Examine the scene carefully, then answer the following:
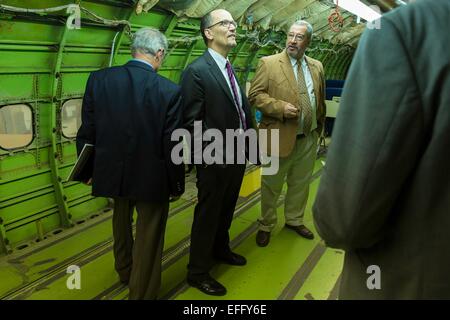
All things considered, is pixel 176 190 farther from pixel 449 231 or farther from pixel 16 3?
pixel 16 3

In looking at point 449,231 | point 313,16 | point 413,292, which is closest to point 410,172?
point 449,231

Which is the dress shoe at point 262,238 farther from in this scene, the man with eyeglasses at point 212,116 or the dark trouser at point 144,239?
the dark trouser at point 144,239

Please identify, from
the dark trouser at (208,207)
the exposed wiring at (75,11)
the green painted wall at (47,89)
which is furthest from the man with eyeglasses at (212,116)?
the green painted wall at (47,89)

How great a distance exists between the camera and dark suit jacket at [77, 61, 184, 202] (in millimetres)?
2391

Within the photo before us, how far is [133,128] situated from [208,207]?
89 cm

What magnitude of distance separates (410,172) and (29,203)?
12.3 ft

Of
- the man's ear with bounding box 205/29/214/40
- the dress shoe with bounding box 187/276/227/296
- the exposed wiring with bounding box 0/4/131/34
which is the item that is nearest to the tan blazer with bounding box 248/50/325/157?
the man's ear with bounding box 205/29/214/40

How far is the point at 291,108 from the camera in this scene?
3.36 m

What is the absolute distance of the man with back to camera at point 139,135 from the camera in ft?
7.86

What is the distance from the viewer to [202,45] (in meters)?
5.62

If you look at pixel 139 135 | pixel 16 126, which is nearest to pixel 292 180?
pixel 139 135

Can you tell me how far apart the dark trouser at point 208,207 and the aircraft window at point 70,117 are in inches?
77.9

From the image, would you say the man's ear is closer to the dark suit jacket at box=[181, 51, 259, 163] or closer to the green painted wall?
the dark suit jacket at box=[181, 51, 259, 163]

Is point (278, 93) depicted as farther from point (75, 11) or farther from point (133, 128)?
point (75, 11)
